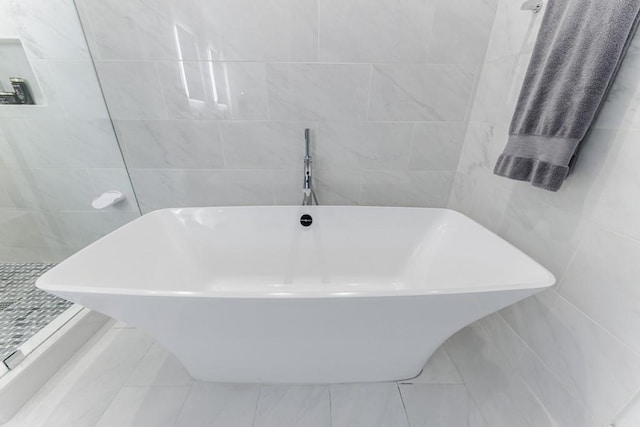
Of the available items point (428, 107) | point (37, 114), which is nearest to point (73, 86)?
point (37, 114)

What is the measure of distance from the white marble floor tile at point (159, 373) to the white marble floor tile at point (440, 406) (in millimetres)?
960

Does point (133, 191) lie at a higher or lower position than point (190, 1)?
lower

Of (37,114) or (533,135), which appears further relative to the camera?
(37,114)

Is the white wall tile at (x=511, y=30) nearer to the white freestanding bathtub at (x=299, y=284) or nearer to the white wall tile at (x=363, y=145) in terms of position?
the white wall tile at (x=363, y=145)

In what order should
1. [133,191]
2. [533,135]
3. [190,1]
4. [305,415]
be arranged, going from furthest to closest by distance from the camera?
[133,191] < [190,1] < [305,415] < [533,135]

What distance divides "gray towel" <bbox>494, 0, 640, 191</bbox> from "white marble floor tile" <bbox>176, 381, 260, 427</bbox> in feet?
4.49

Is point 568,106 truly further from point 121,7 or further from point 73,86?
point 73,86

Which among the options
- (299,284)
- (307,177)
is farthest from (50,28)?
(299,284)

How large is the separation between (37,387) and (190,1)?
1.81 metres

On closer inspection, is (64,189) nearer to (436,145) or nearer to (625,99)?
(436,145)

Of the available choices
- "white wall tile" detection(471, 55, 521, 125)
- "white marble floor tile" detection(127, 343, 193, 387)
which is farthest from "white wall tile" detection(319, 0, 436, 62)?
"white marble floor tile" detection(127, 343, 193, 387)

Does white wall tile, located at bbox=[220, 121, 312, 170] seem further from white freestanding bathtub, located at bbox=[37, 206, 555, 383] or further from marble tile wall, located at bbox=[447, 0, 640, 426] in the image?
marble tile wall, located at bbox=[447, 0, 640, 426]

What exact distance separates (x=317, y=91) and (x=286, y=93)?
6.4 inches

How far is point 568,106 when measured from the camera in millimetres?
685
